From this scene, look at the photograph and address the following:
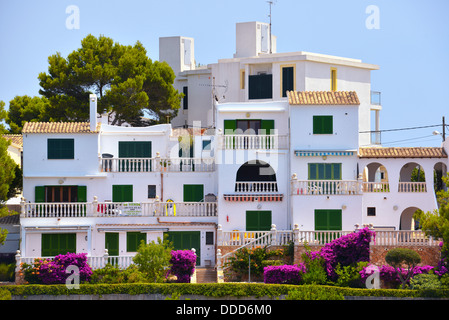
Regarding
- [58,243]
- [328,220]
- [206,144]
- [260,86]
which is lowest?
[58,243]

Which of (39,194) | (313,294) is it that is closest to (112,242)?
(39,194)

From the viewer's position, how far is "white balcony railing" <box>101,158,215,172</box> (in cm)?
5459

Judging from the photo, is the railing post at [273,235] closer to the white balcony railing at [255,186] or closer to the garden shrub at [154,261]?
the white balcony railing at [255,186]

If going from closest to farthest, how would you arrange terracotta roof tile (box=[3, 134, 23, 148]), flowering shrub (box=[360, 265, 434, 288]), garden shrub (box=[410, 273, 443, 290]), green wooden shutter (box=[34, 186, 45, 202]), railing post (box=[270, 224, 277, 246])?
garden shrub (box=[410, 273, 443, 290]) < flowering shrub (box=[360, 265, 434, 288]) < railing post (box=[270, 224, 277, 246]) < green wooden shutter (box=[34, 186, 45, 202]) < terracotta roof tile (box=[3, 134, 23, 148])

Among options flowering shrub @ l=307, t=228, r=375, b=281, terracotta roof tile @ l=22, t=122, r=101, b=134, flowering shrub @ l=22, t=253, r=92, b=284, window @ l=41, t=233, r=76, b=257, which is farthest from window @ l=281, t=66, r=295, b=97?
flowering shrub @ l=22, t=253, r=92, b=284

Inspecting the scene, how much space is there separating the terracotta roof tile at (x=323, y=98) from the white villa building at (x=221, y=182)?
2.5 inches

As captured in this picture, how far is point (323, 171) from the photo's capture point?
52531 millimetres

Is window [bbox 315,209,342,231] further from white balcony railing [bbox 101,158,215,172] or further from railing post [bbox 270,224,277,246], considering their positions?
white balcony railing [bbox 101,158,215,172]

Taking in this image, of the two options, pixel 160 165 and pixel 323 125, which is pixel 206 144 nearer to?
pixel 160 165

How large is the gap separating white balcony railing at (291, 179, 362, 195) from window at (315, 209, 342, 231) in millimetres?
964

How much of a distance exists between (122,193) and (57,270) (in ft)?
26.3

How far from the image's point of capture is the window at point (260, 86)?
64062mm
